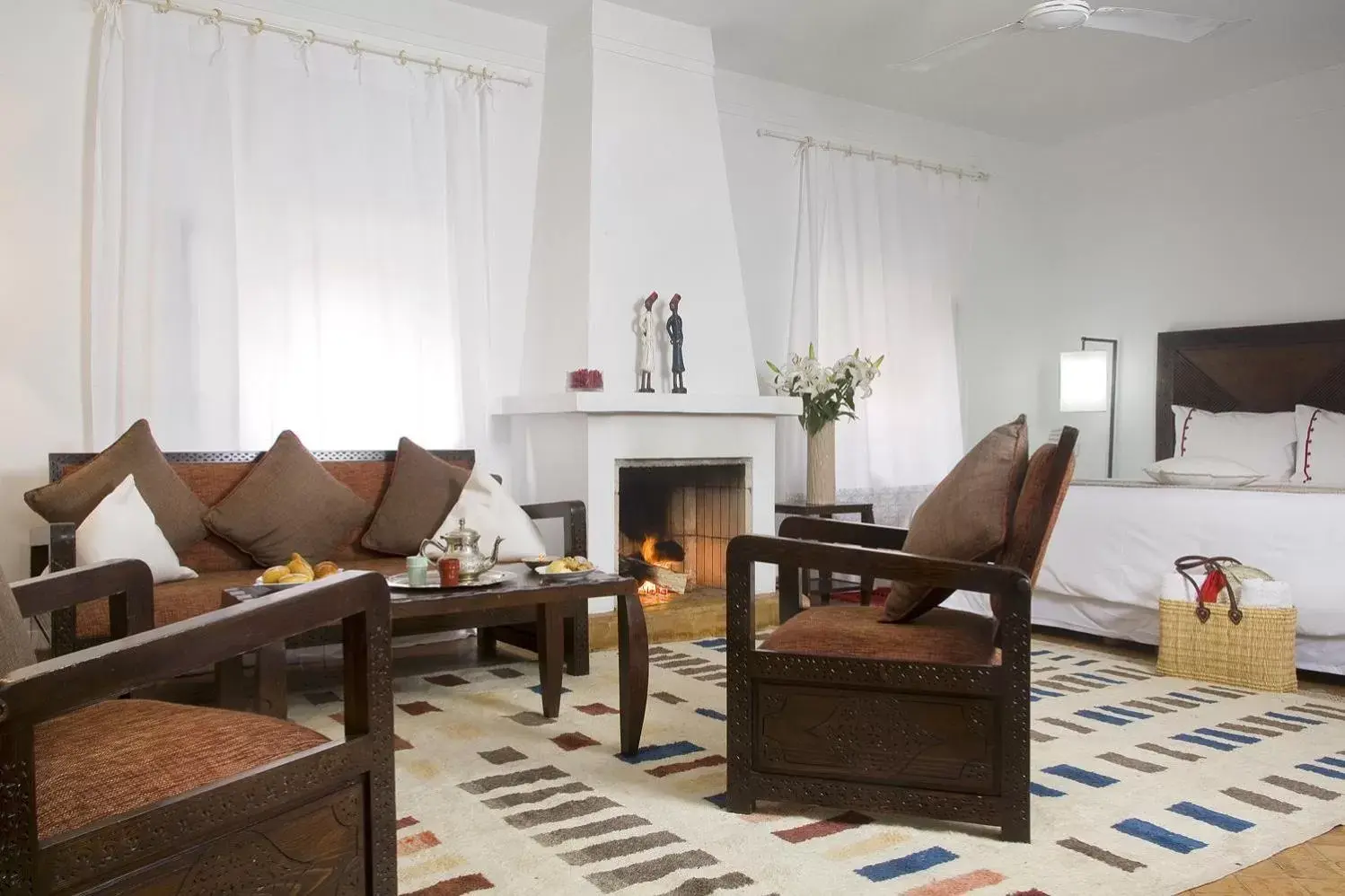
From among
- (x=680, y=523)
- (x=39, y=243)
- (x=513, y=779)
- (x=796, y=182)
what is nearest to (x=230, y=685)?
(x=513, y=779)

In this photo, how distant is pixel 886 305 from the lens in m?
6.18

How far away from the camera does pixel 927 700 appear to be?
2.30m

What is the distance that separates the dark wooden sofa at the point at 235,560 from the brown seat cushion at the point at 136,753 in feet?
4.24

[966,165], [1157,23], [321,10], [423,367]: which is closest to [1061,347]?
[966,165]

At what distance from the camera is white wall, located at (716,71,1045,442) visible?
18.8 ft

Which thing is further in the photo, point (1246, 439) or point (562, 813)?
point (1246, 439)

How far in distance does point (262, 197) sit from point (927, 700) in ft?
11.1

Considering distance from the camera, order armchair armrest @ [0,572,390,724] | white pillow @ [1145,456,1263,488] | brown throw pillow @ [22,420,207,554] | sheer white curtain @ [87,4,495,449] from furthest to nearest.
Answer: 1. white pillow @ [1145,456,1263,488]
2. sheer white curtain @ [87,4,495,449]
3. brown throw pillow @ [22,420,207,554]
4. armchair armrest @ [0,572,390,724]

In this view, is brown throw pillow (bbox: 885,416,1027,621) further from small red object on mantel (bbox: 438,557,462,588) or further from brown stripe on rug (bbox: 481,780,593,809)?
small red object on mantel (bbox: 438,557,462,588)

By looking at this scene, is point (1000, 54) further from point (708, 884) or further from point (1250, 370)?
point (708, 884)

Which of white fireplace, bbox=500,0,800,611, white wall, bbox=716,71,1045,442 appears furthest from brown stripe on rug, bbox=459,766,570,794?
white wall, bbox=716,71,1045,442

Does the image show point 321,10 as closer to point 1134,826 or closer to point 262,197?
point 262,197

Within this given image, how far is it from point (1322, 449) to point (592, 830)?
14.4ft

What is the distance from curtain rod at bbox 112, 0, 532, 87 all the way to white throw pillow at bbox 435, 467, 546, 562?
74.1 inches
